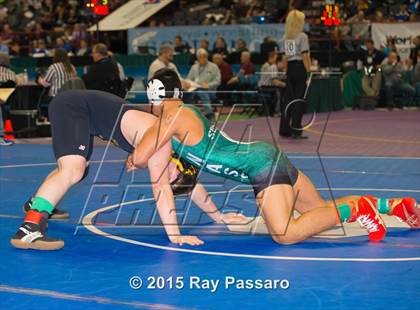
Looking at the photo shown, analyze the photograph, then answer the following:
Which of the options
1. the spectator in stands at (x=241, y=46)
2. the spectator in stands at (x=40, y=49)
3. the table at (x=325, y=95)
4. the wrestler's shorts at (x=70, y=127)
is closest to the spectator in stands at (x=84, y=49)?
the spectator in stands at (x=40, y=49)

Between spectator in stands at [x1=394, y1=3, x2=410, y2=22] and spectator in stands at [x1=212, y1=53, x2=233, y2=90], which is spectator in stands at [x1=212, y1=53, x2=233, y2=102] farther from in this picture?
spectator in stands at [x1=394, y1=3, x2=410, y2=22]

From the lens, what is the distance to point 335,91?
68.5 ft

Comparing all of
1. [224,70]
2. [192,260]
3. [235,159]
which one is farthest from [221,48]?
[192,260]

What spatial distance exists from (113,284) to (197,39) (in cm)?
2021

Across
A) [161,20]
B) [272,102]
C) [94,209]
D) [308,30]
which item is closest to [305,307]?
[94,209]

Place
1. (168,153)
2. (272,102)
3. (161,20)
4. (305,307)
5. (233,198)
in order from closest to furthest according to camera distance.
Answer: (305,307), (168,153), (233,198), (272,102), (161,20)

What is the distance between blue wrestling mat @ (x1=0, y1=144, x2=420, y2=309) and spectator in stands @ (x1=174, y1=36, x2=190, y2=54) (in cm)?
1549

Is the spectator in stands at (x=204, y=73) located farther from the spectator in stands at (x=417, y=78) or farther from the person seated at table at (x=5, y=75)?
the spectator in stands at (x=417, y=78)

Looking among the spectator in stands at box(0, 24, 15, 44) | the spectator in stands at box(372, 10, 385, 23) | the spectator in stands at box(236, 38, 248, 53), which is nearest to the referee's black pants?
the spectator in stands at box(236, 38, 248, 53)

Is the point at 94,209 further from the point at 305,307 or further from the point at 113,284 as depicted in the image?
the point at 305,307

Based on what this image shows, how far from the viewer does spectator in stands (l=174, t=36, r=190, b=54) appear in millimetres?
23891

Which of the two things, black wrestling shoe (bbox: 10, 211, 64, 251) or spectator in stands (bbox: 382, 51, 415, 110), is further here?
spectator in stands (bbox: 382, 51, 415, 110)

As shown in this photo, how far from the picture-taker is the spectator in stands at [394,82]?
69.1ft

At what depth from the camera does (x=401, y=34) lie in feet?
76.2
